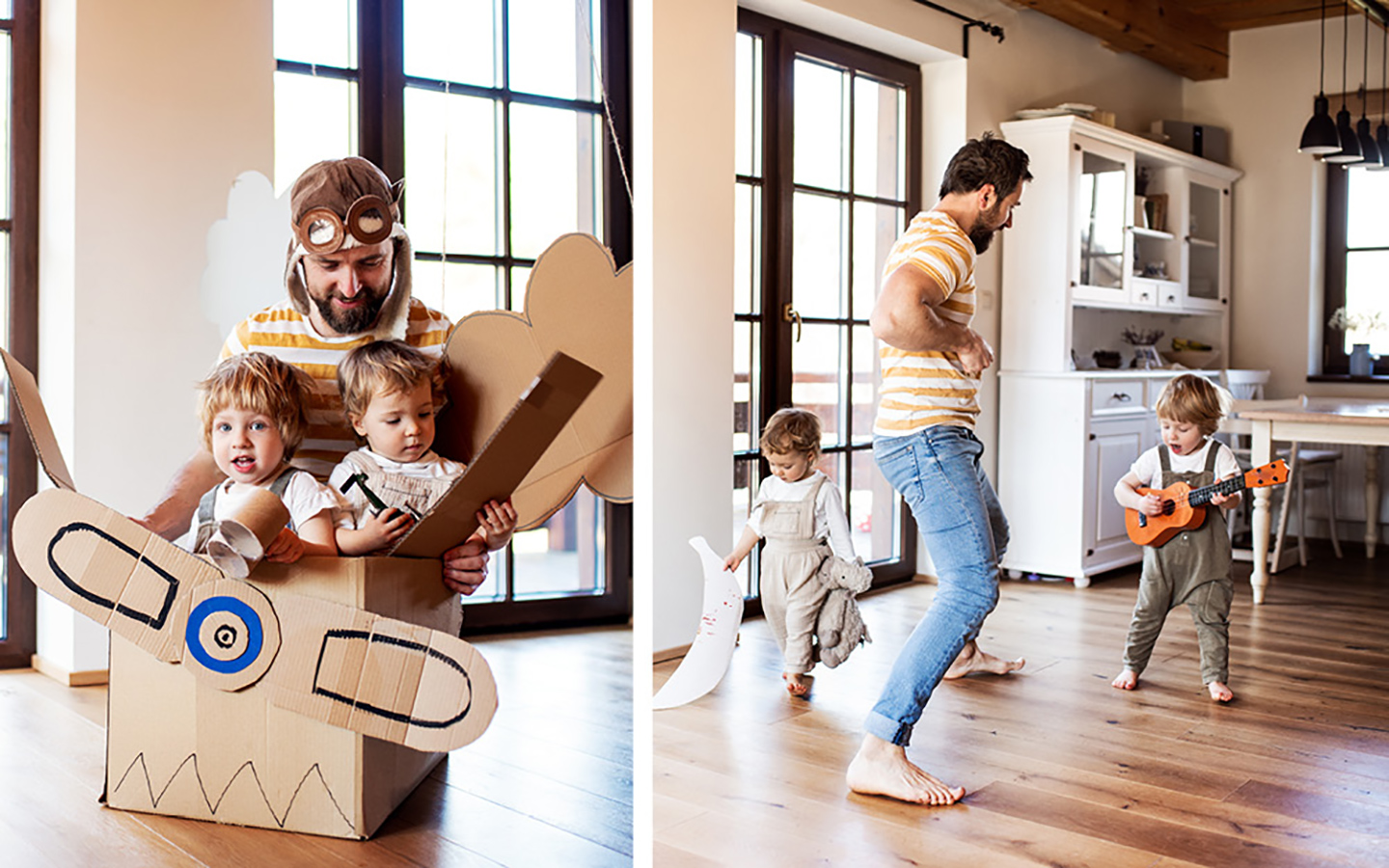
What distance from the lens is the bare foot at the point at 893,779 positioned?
6.39 ft

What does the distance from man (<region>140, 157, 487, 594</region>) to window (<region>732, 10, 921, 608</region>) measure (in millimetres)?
1492

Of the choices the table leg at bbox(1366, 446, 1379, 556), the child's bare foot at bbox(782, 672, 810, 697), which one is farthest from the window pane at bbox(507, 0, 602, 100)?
the table leg at bbox(1366, 446, 1379, 556)

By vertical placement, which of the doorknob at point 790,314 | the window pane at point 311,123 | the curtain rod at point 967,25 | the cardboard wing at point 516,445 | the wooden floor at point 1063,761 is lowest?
the wooden floor at point 1063,761

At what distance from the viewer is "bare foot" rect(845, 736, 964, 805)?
195cm

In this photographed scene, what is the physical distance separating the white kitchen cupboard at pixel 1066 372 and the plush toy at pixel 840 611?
1727mm

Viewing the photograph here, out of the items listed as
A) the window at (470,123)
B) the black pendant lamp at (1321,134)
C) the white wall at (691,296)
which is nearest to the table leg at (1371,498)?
the black pendant lamp at (1321,134)

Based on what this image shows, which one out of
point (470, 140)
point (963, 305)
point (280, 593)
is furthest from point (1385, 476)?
point (280, 593)

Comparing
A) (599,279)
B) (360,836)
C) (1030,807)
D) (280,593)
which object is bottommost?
(1030,807)

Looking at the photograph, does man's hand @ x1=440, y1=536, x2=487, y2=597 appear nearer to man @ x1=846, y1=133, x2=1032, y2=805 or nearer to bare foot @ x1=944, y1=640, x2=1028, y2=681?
man @ x1=846, y1=133, x2=1032, y2=805

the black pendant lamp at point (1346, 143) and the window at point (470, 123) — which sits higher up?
the black pendant lamp at point (1346, 143)

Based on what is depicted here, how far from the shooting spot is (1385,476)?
505 cm

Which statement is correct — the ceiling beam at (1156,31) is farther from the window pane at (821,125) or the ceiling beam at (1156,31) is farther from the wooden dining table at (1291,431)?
the wooden dining table at (1291,431)

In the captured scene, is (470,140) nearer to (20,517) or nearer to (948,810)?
Answer: (20,517)

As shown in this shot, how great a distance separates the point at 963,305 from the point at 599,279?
0.92 meters
